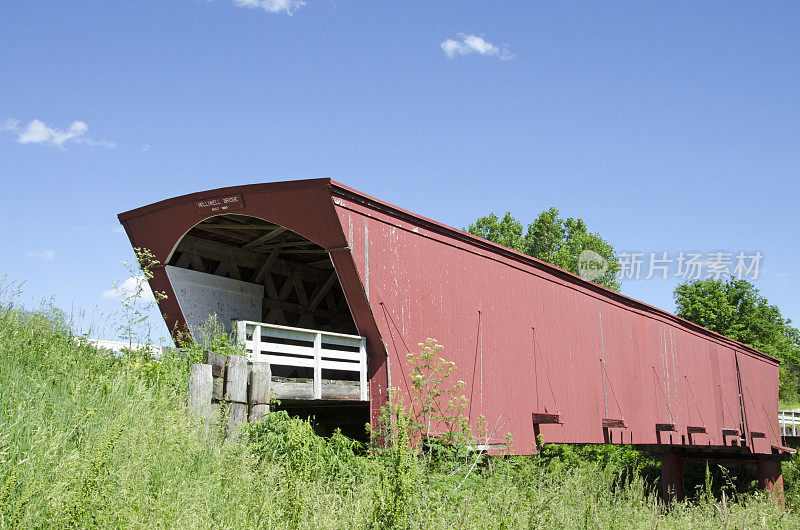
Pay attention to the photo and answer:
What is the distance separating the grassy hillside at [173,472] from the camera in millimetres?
4336

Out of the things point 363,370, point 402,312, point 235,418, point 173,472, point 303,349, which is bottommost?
point 173,472

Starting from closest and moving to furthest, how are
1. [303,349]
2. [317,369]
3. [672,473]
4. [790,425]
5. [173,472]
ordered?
[173,472] → [303,349] → [317,369] → [672,473] → [790,425]

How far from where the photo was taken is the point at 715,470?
28406 mm

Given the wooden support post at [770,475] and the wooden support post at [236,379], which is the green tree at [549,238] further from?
the wooden support post at [236,379]

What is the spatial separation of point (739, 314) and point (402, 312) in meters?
45.4

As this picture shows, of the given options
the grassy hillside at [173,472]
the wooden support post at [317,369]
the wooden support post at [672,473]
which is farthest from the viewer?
the wooden support post at [672,473]

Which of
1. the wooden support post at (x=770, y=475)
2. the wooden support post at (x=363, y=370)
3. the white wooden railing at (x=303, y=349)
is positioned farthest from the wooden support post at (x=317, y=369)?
the wooden support post at (x=770, y=475)

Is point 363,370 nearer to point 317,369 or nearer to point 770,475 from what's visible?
point 317,369

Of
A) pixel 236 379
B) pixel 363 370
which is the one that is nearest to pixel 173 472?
pixel 236 379

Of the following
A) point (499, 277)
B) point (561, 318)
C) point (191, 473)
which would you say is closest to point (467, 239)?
point (499, 277)

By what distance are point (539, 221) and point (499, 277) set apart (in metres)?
32.4

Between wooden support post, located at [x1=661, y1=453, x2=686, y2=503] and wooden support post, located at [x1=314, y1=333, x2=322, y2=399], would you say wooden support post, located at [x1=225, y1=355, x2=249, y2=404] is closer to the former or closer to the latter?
wooden support post, located at [x1=314, y1=333, x2=322, y2=399]

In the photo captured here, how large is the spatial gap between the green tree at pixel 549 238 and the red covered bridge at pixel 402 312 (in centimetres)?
2438

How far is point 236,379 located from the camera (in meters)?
8.17
